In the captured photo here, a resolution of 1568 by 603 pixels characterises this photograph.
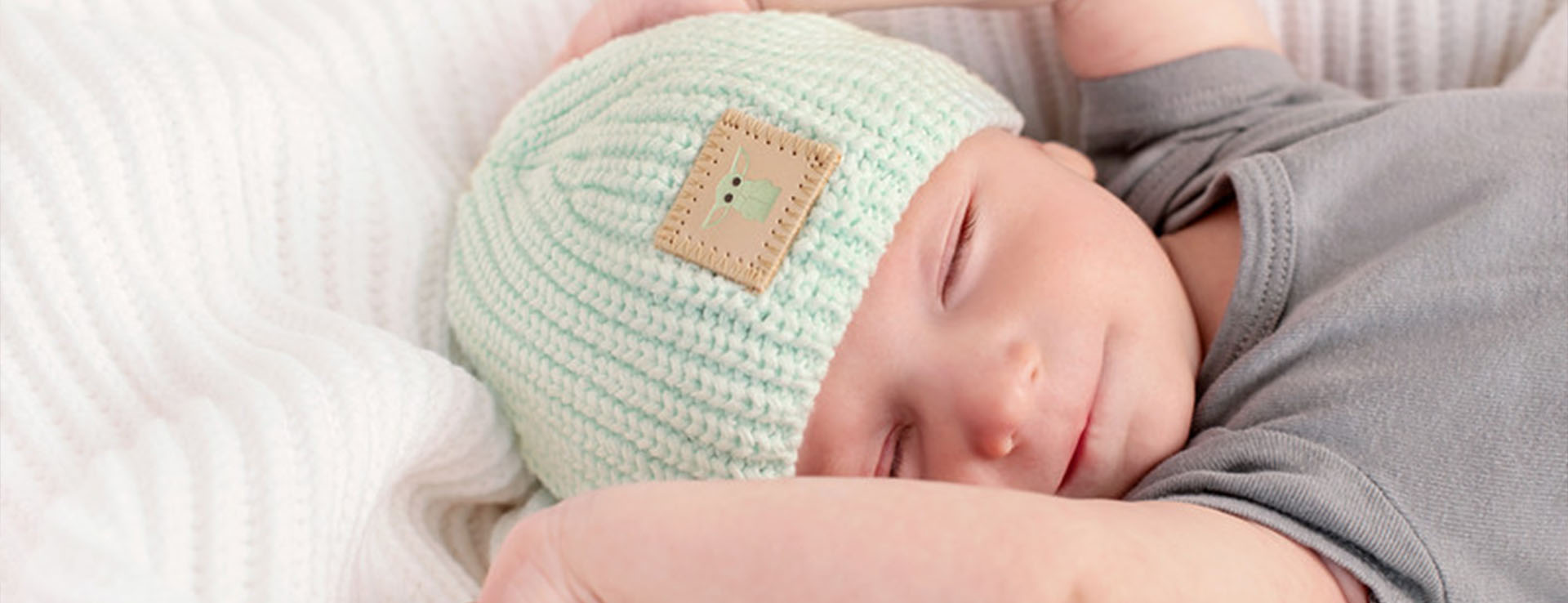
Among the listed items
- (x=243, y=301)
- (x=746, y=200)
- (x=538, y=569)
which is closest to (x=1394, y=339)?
(x=746, y=200)

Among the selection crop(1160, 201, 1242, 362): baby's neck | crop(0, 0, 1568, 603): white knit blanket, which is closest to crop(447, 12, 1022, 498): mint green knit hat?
crop(0, 0, 1568, 603): white knit blanket

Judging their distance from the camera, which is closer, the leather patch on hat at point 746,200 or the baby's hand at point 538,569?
the baby's hand at point 538,569

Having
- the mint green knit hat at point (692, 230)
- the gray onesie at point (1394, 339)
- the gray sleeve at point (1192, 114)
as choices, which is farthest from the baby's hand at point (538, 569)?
Answer: the gray sleeve at point (1192, 114)

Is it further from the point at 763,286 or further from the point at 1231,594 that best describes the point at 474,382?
the point at 1231,594

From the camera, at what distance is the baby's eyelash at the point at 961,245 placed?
1095 mm

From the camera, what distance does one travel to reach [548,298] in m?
1.12

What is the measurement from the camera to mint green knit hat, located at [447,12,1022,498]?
3.39 ft

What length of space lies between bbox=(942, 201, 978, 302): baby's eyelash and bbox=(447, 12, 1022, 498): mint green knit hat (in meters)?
0.06

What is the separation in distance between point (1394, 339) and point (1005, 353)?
35 centimetres

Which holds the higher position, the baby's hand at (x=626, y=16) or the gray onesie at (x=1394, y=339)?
the baby's hand at (x=626, y=16)

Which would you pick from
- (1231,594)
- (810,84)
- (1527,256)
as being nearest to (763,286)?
(810,84)

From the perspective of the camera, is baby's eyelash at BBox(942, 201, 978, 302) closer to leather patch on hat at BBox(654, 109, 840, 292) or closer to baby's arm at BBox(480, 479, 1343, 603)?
leather patch on hat at BBox(654, 109, 840, 292)

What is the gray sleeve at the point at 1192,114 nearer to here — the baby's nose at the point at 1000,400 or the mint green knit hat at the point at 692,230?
the mint green knit hat at the point at 692,230

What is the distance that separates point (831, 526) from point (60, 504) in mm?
598
